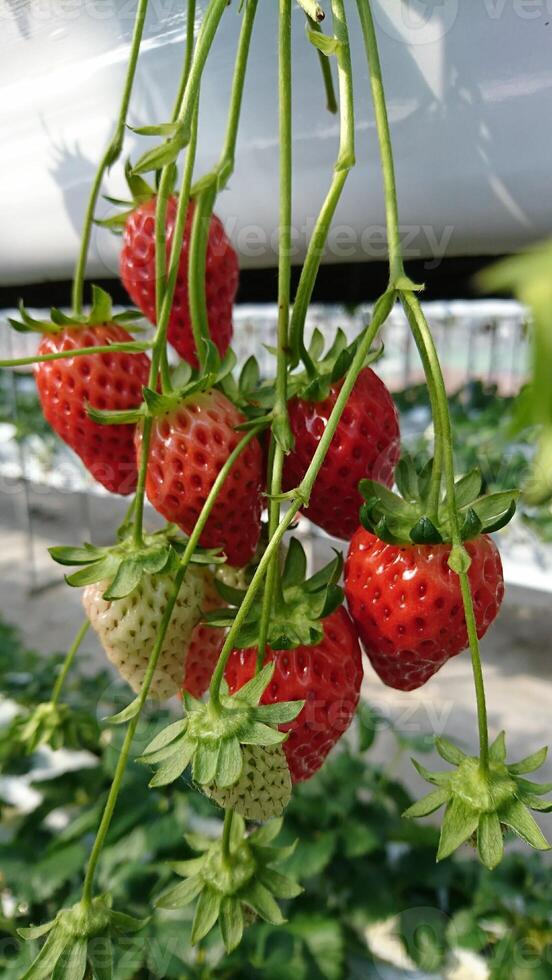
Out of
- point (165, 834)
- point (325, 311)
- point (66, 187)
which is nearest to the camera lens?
point (66, 187)

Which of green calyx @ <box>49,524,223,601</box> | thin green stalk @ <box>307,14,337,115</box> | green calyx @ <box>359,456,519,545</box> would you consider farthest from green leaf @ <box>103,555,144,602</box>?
thin green stalk @ <box>307,14,337,115</box>

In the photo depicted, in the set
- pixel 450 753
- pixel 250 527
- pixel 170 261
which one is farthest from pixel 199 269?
pixel 450 753

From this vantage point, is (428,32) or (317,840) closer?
(428,32)

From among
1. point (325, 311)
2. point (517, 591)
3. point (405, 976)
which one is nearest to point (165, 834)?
point (405, 976)

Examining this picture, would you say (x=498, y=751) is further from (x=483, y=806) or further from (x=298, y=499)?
(x=298, y=499)

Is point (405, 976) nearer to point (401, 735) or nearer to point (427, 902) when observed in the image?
point (427, 902)

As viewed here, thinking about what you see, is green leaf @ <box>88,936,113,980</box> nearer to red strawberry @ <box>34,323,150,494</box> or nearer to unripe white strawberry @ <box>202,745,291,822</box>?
unripe white strawberry @ <box>202,745,291,822</box>
